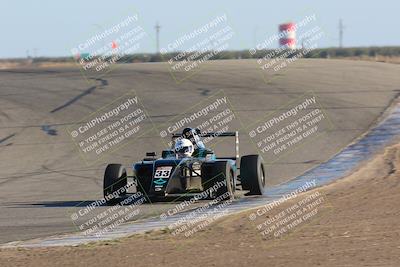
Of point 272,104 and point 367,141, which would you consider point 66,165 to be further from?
point 272,104

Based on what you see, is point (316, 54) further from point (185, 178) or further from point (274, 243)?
point (274, 243)

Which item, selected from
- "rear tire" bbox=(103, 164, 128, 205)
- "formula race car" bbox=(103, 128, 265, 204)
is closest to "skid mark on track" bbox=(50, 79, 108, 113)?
"rear tire" bbox=(103, 164, 128, 205)

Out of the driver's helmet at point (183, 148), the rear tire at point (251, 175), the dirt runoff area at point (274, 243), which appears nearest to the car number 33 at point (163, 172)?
the driver's helmet at point (183, 148)

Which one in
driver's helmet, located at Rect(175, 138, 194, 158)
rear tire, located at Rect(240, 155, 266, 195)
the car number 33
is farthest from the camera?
driver's helmet, located at Rect(175, 138, 194, 158)

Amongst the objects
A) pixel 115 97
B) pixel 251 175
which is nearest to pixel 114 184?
pixel 251 175

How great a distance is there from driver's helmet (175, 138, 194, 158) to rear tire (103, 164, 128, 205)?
3.68ft

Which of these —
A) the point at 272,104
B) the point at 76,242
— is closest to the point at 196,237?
the point at 76,242

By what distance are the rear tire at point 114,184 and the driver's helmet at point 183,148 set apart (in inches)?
44.1

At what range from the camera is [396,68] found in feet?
146

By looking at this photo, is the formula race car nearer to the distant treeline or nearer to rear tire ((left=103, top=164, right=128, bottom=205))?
rear tire ((left=103, top=164, right=128, bottom=205))

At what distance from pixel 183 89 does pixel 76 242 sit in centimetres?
2524

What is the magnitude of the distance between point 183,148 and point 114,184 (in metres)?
1.53

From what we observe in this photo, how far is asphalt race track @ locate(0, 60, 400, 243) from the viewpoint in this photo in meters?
18.0

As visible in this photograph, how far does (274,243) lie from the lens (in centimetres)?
1120
